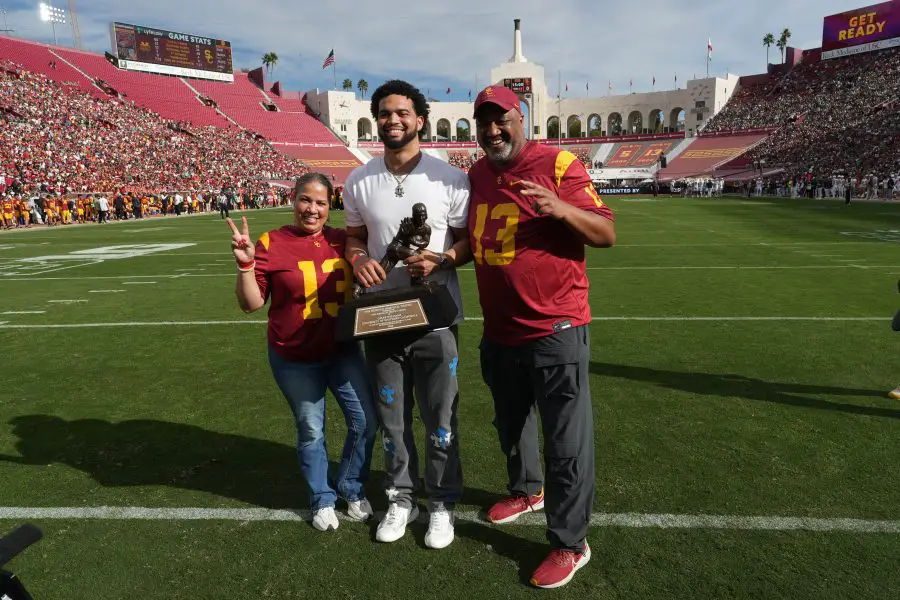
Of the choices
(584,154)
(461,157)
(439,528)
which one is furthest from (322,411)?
(584,154)

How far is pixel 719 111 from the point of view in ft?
243

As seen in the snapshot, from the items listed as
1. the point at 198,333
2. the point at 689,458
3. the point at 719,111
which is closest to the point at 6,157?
the point at 198,333

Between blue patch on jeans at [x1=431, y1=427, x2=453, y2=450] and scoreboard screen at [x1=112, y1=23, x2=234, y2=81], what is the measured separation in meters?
73.3

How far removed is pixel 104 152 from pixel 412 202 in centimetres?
4659

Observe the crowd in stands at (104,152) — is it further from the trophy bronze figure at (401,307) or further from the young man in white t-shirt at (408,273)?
the trophy bronze figure at (401,307)

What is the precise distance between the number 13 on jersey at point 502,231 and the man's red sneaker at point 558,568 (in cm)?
133

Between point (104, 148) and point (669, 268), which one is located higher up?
point (104, 148)

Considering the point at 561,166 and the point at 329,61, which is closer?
the point at 561,166

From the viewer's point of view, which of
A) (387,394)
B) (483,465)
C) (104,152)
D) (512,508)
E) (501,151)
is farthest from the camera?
(104,152)

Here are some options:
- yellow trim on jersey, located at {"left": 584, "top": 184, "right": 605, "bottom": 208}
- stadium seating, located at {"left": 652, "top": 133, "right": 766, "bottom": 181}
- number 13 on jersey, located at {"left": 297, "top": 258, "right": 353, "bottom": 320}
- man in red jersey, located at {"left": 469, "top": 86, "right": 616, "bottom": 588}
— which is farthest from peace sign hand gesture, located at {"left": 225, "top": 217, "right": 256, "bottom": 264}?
stadium seating, located at {"left": 652, "top": 133, "right": 766, "bottom": 181}

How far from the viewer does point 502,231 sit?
8.69 ft

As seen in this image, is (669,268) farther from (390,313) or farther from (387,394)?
(390,313)

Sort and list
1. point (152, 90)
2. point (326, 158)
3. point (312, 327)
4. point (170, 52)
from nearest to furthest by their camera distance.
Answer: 1. point (312, 327)
2. point (152, 90)
3. point (170, 52)
4. point (326, 158)

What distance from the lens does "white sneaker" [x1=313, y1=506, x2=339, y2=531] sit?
10.1 feet
